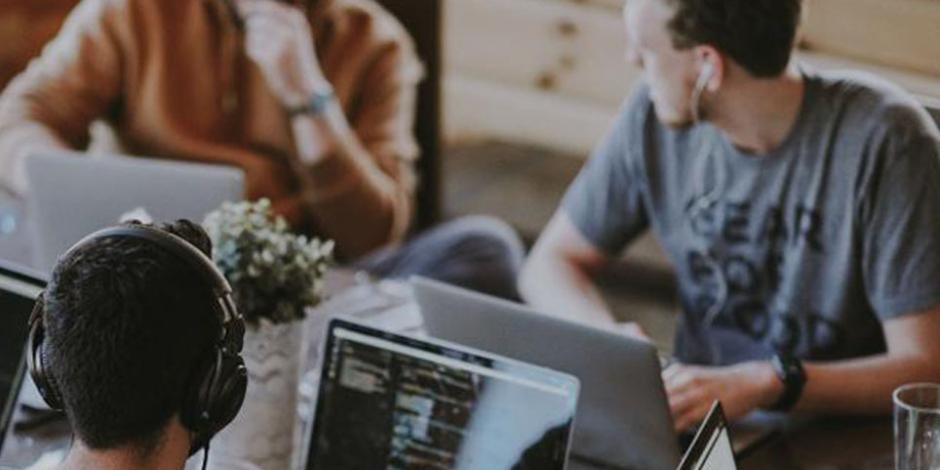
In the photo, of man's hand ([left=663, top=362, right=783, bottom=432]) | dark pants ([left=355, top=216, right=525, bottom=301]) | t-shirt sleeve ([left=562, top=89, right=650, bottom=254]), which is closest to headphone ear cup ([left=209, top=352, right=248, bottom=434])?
man's hand ([left=663, top=362, right=783, bottom=432])

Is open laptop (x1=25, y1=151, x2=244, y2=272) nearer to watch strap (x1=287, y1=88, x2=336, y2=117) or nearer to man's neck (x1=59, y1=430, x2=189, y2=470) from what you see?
watch strap (x1=287, y1=88, x2=336, y2=117)

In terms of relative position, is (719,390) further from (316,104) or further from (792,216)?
(316,104)

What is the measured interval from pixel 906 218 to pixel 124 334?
1.18 metres

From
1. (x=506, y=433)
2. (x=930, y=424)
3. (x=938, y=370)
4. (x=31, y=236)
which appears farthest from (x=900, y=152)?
(x=31, y=236)

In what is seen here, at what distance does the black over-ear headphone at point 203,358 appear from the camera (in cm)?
139

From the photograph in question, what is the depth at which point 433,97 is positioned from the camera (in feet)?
11.3

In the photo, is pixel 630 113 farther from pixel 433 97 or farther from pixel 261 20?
pixel 433 97

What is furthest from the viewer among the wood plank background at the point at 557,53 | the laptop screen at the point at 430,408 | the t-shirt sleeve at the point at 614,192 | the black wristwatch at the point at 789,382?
the wood plank background at the point at 557,53

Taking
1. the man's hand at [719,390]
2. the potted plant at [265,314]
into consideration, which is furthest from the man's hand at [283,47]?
the man's hand at [719,390]

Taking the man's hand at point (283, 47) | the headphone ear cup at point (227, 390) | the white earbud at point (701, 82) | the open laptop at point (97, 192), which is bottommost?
the headphone ear cup at point (227, 390)

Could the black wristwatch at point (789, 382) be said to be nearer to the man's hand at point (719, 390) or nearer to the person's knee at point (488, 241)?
the man's hand at point (719, 390)

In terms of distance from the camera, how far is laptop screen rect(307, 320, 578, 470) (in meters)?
1.82

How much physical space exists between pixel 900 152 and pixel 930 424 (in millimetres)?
513

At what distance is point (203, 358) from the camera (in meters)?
1.42
